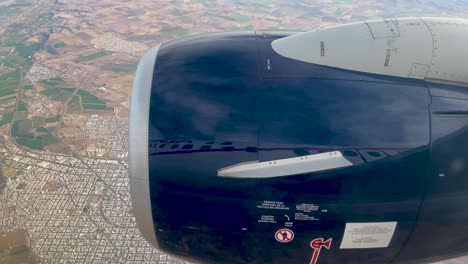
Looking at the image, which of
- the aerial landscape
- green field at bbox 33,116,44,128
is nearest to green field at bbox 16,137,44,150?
the aerial landscape

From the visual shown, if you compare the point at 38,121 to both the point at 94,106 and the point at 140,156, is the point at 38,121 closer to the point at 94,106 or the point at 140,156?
the point at 94,106

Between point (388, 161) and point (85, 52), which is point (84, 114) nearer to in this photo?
point (85, 52)

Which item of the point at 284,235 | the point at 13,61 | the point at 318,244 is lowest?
the point at 13,61

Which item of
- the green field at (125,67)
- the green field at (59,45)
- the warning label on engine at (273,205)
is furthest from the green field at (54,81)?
the warning label on engine at (273,205)

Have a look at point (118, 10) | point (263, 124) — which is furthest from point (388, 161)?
point (118, 10)

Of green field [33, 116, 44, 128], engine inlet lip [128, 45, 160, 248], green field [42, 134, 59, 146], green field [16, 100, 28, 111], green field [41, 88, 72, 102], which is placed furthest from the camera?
green field [41, 88, 72, 102]

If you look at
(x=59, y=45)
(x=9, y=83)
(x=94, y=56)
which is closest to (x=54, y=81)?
(x=9, y=83)

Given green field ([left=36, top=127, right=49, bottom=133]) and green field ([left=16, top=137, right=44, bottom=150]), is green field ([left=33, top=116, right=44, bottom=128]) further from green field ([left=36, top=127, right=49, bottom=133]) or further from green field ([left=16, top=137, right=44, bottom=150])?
green field ([left=16, top=137, right=44, bottom=150])
